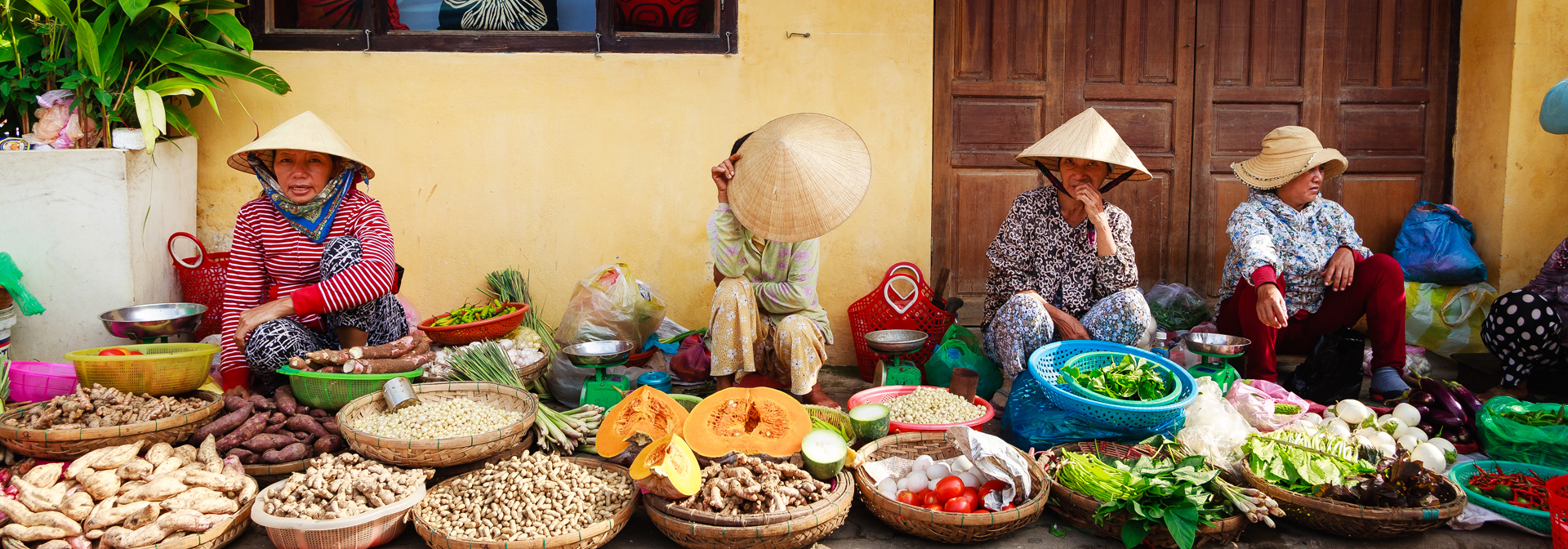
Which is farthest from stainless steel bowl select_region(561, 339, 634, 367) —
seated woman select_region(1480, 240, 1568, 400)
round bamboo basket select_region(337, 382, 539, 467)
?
seated woman select_region(1480, 240, 1568, 400)

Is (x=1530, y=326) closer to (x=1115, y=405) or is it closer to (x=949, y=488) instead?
(x=1115, y=405)

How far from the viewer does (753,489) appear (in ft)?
8.36

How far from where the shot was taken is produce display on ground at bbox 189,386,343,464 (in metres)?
2.93

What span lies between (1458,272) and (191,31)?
6.24 meters

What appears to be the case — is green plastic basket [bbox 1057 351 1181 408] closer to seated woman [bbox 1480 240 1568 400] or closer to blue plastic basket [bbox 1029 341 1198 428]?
blue plastic basket [bbox 1029 341 1198 428]

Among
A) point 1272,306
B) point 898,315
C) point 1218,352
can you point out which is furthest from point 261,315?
point 1272,306

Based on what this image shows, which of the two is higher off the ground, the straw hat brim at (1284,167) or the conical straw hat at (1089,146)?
the conical straw hat at (1089,146)

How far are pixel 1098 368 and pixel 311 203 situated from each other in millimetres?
3128

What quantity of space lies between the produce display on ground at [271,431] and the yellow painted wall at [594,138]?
150 centimetres

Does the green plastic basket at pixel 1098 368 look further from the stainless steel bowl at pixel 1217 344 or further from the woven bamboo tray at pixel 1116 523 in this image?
the stainless steel bowl at pixel 1217 344

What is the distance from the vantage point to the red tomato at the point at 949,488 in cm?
265

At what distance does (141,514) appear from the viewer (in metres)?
2.48

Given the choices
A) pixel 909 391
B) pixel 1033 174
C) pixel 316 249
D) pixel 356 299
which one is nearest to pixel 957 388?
pixel 909 391

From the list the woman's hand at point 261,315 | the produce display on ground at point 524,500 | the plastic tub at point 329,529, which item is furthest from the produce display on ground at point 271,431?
the produce display on ground at point 524,500
